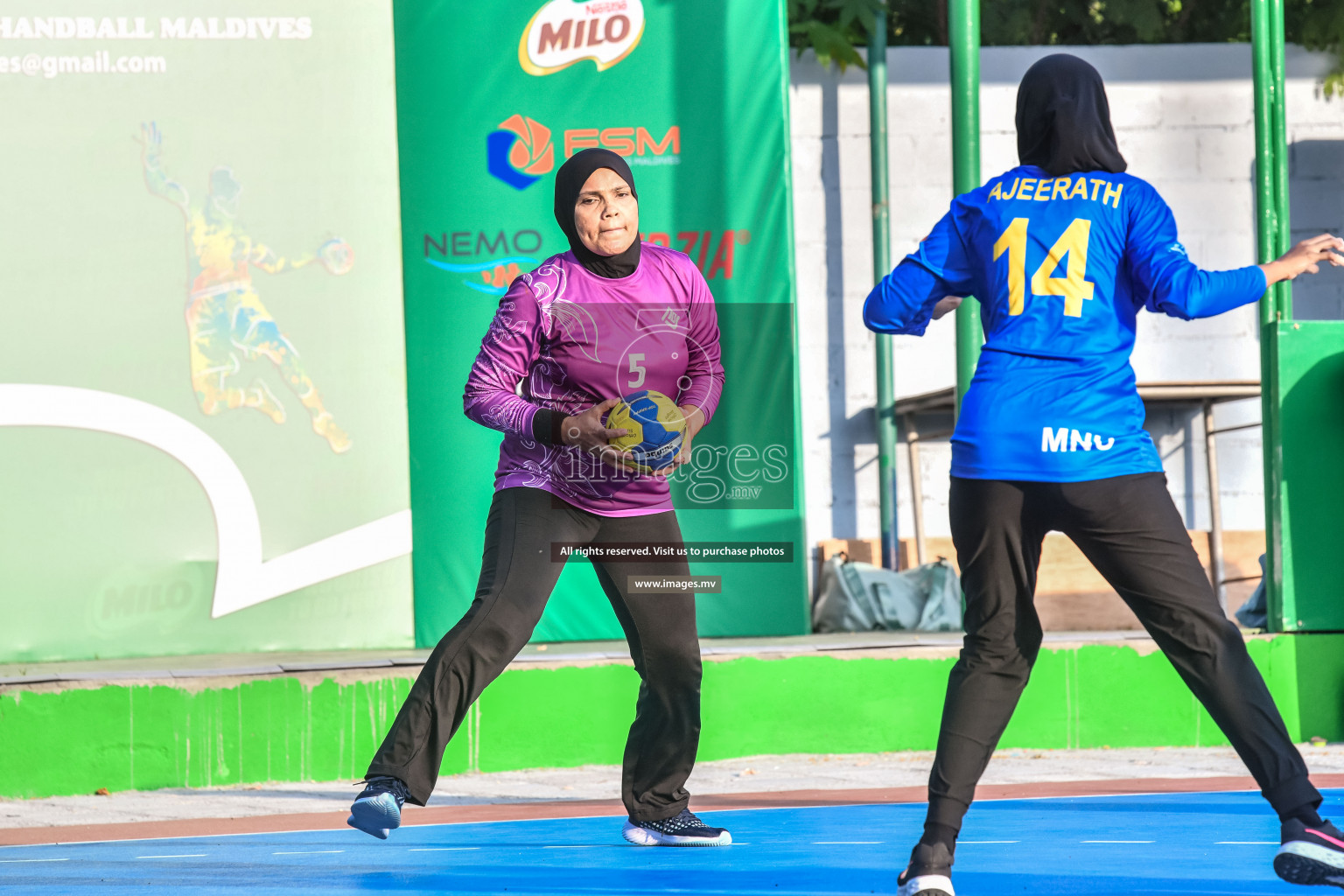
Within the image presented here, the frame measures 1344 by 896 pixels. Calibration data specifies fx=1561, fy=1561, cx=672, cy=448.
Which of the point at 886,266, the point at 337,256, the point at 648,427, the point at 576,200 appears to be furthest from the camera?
the point at 886,266

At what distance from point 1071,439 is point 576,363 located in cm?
134

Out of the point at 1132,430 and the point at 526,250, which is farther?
the point at 526,250

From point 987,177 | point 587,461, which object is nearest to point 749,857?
point 587,461

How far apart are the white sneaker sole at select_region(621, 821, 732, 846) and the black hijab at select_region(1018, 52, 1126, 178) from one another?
2.03 m

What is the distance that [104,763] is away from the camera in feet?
19.1

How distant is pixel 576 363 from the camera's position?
408cm

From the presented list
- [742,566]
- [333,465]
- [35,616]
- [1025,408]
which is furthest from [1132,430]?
[35,616]

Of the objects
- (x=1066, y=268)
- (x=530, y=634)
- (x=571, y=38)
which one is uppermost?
(x=571, y=38)

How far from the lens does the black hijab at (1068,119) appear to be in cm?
341

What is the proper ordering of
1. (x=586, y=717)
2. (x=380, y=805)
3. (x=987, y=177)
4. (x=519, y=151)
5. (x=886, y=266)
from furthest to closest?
(x=987, y=177), (x=886, y=266), (x=519, y=151), (x=586, y=717), (x=380, y=805)

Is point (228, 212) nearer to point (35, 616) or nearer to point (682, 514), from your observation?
point (35, 616)

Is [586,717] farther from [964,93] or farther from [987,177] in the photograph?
[987,177]

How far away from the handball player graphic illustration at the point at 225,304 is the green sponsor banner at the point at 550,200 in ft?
1.94

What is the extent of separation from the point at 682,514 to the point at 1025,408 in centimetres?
402
